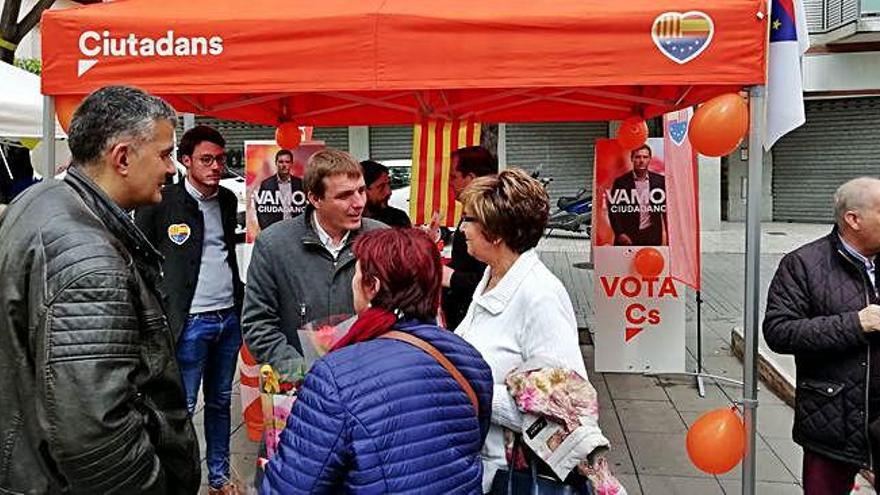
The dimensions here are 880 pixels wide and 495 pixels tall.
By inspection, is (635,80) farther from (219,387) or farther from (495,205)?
(219,387)

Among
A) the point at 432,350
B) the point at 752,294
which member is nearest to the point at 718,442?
the point at 752,294

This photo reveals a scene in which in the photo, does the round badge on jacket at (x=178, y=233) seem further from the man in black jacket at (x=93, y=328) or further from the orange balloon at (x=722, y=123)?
the orange balloon at (x=722, y=123)

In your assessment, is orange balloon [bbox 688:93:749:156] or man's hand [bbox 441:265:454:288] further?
man's hand [bbox 441:265:454:288]

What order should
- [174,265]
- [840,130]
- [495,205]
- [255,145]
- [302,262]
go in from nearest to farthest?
[495,205], [302,262], [174,265], [255,145], [840,130]

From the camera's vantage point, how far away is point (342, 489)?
5.64 ft

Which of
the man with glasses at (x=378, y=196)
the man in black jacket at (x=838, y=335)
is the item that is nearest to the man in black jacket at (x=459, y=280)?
the man with glasses at (x=378, y=196)

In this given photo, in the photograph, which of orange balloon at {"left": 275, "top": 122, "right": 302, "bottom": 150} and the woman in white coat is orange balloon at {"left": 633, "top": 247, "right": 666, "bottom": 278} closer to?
orange balloon at {"left": 275, "top": 122, "right": 302, "bottom": 150}

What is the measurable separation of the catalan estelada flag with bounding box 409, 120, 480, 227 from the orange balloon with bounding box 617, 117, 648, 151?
115 centimetres

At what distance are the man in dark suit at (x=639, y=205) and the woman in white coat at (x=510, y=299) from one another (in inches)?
121

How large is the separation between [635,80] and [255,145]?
139 inches

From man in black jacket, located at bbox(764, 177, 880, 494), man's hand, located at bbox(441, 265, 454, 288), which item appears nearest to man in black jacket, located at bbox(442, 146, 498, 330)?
man's hand, located at bbox(441, 265, 454, 288)

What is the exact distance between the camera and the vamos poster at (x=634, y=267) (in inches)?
217

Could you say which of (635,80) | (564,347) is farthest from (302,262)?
(635,80)

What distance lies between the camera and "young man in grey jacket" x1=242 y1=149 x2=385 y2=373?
3133 millimetres
